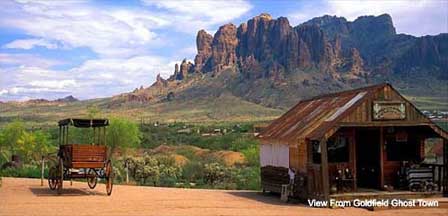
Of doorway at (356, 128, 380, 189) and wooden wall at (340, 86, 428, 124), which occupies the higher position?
wooden wall at (340, 86, 428, 124)

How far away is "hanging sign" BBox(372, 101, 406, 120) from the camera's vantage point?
660 inches

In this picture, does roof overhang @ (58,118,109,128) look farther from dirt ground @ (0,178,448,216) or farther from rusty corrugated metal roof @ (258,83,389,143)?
rusty corrugated metal roof @ (258,83,389,143)

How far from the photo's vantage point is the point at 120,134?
46188 mm

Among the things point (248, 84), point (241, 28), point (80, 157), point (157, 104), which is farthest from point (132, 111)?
point (80, 157)

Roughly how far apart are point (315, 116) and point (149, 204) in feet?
18.1

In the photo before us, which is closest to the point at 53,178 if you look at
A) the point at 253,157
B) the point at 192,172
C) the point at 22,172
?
the point at 22,172

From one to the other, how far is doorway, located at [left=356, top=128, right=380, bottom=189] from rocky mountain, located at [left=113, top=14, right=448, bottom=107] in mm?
83019

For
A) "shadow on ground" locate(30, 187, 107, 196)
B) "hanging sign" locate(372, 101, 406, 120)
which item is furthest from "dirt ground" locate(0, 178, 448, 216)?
"hanging sign" locate(372, 101, 406, 120)

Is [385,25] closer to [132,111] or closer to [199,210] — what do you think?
[132,111]

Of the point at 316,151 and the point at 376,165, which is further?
the point at 376,165

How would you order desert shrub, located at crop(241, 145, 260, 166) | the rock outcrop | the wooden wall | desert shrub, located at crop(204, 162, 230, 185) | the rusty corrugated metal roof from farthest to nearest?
the rock outcrop, desert shrub, located at crop(241, 145, 260, 166), desert shrub, located at crop(204, 162, 230, 185), the rusty corrugated metal roof, the wooden wall

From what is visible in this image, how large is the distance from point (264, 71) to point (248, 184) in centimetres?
9675

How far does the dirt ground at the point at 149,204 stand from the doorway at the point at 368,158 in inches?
106

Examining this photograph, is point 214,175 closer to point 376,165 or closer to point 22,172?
point 22,172
